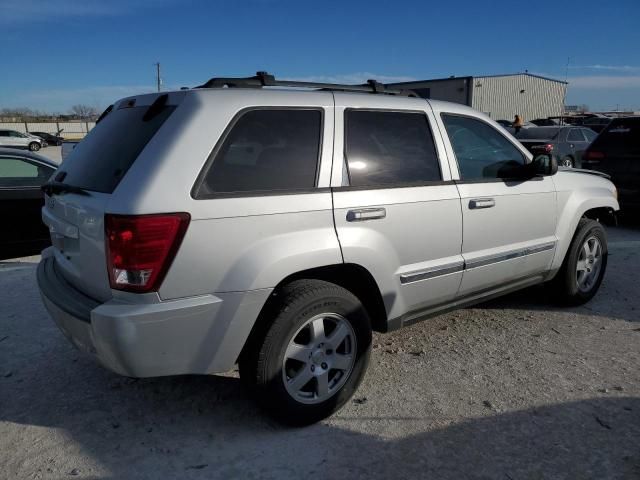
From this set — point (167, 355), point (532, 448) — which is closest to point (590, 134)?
point (532, 448)

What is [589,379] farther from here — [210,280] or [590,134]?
[590,134]

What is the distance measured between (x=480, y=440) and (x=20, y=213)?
5586 mm

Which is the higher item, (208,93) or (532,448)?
(208,93)

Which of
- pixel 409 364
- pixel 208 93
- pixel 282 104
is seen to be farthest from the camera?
pixel 409 364

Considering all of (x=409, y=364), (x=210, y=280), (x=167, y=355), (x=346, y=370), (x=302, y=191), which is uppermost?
(x=302, y=191)

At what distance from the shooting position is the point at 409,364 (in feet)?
11.8

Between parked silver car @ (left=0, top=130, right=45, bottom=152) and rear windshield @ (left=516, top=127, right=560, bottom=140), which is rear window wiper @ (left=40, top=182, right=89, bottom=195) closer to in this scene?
rear windshield @ (left=516, top=127, right=560, bottom=140)

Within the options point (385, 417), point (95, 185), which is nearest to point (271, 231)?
point (95, 185)

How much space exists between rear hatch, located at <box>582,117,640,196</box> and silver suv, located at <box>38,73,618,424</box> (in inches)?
212

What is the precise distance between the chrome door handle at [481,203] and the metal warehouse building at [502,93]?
4011 cm

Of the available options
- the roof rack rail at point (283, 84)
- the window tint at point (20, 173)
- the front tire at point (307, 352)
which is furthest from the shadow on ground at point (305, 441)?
the window tint at point (20, 173)

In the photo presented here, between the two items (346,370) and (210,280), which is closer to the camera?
(210,280)

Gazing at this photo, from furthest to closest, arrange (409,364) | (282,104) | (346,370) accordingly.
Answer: (409,364), (346,370), (282,104)

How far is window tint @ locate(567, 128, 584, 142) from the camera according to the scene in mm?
14873
